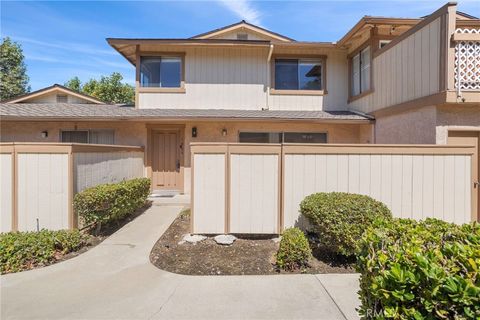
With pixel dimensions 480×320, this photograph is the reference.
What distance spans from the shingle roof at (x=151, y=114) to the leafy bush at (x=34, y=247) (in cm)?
504

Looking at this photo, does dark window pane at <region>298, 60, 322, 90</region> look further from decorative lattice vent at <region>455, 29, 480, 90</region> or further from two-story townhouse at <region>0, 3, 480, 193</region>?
decorative lattice vent at <region>455, 29, 480, 90</region>

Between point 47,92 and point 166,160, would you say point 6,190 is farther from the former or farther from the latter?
point 47,92

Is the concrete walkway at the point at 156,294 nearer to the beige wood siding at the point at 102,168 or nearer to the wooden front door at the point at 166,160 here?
the beige wood siding at the point at 102,168

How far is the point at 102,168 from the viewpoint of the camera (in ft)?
23.7

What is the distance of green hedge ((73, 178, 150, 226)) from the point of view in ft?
19.7

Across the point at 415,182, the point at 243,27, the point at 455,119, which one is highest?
the point at 243,27

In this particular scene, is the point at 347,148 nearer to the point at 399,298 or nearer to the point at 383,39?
the point at 399,298

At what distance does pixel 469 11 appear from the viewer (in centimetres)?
1135

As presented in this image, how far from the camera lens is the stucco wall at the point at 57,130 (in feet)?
34.4

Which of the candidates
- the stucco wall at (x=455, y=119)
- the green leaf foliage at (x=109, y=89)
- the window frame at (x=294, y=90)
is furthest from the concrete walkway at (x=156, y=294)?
the green leaf foliage at (x=109, y=89)

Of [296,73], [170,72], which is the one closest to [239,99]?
[296,73]

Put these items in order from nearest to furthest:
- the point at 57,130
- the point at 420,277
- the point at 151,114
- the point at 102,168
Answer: the point at 420,277, the point at 102,168, the point at 151,114, the point at 57,130

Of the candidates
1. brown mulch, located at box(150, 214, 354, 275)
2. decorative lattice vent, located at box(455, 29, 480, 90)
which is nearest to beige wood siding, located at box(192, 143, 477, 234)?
brown mulch, located at box(150, 214, 354, 275)

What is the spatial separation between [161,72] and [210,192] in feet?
23.0
